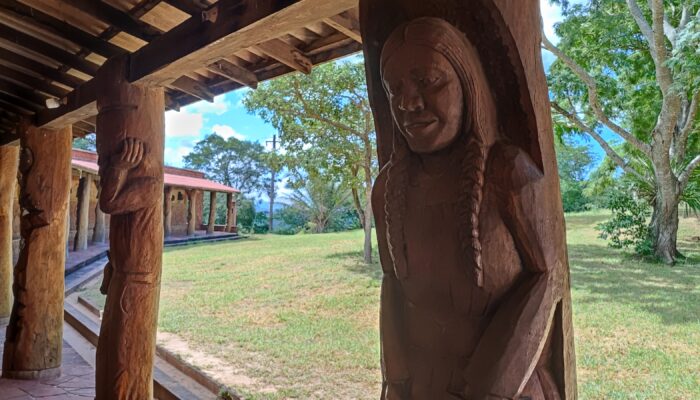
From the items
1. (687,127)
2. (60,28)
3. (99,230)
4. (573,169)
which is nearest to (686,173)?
(687,127)

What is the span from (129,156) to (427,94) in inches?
69.0

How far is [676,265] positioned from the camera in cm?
665

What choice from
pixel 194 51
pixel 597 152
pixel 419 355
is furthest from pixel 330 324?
pixel 597 152

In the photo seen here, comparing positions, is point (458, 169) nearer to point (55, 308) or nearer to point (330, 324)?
point (55, 308)

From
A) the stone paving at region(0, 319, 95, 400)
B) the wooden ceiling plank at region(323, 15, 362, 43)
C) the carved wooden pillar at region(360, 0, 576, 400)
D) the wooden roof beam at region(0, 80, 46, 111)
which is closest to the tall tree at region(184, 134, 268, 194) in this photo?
the wooden roof beam at region(0, 80, 46, 111)

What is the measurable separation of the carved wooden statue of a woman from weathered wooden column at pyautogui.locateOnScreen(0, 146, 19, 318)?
17.1ft

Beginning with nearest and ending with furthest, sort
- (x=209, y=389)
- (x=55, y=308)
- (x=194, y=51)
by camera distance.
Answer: (x=194, y=51)
(x=55, y=308)
(x=209, y=389)

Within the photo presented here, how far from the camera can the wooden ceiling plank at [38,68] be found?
2.63 meters

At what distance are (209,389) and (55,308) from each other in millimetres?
1343

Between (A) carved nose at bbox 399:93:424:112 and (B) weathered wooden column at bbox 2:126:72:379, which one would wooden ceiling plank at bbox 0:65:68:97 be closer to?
(B) weathered wooden column at bbox 2:126:72:379

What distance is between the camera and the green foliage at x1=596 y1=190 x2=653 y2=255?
7.18 meters

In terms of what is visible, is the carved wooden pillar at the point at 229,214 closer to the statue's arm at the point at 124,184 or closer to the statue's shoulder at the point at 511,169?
the statue's arm at the point at 124,184

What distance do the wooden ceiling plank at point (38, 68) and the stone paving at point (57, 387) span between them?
7.01 ft

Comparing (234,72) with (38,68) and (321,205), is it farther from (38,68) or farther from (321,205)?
(321,205)
